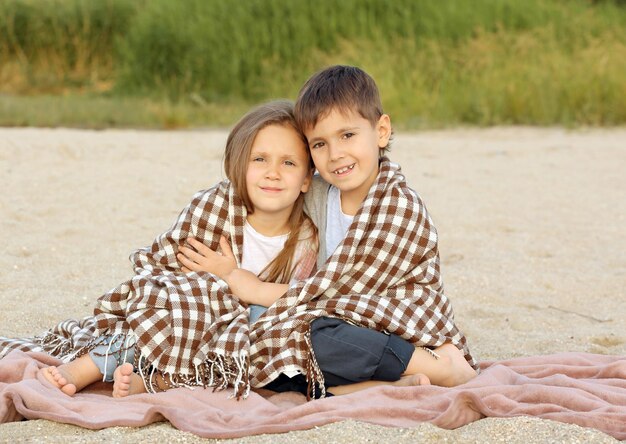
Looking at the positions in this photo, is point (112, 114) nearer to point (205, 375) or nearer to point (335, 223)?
point (335, 223)

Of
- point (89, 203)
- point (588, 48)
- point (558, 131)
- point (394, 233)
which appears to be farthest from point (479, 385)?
point (588, 48)

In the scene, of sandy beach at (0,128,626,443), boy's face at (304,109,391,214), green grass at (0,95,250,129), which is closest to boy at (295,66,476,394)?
boy's face at (304,109,391,214)

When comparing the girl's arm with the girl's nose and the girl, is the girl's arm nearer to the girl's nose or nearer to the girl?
the girl

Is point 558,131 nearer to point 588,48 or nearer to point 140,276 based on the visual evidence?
point 588,48

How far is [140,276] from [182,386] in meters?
0.44

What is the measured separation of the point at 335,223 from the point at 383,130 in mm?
375

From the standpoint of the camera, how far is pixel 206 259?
3.46 metres

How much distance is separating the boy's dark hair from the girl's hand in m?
0.53

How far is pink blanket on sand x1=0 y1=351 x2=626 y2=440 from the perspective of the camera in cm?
283

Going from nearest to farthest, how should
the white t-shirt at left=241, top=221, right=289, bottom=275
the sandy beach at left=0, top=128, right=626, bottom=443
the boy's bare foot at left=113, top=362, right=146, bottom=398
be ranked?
the boy's bare foot at left=113, top=362, right=146, bottom=398
the white t-shirt at left=241, top=221, right=289, bottom=275
the sandy beach at left=0, top=128, right=626, bottom=443

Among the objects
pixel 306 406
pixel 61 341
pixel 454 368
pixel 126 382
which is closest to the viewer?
pixel 306 406

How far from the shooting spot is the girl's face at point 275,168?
3.42 meters

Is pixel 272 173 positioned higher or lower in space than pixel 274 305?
higher

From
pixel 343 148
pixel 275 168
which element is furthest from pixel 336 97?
pixel 275 168
